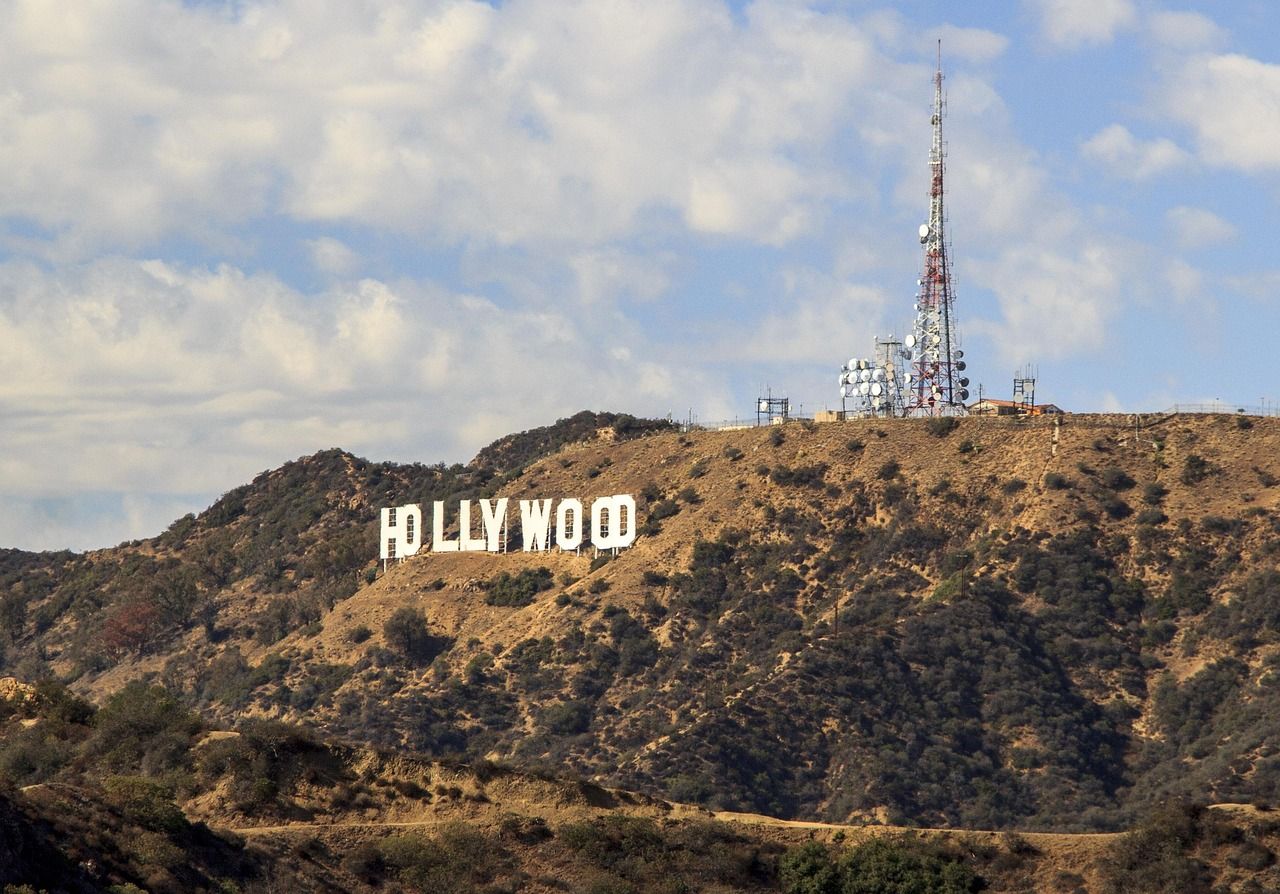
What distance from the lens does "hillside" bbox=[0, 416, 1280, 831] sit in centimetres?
10356

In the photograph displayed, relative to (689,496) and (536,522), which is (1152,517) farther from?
(536,522)

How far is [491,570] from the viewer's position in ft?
437

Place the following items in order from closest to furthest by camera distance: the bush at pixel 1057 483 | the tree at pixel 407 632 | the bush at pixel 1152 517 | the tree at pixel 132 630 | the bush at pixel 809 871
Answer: the bush at pixel 809 871 < the bush at pixel 1152 517 < the bush at pixel 1057 483 < the tree at pixel 407 632 < the tree at pixel 132 630

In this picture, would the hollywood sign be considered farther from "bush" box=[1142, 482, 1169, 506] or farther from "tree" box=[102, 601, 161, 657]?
"bush" box=[1142, 482, 1169, 506]

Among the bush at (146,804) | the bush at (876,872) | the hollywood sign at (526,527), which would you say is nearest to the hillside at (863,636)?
the hollywood sign at (526,527)

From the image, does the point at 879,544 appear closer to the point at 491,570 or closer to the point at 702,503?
the point at 702,503

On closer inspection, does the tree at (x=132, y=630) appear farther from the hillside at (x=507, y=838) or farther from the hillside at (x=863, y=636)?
the hillside at (x=507, y=838)

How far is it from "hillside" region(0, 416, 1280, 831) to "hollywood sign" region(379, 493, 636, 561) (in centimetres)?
122

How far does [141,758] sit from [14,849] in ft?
69.3

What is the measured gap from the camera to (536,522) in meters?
131

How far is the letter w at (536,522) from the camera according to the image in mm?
130875

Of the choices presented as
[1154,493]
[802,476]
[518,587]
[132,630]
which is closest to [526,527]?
[518,587]

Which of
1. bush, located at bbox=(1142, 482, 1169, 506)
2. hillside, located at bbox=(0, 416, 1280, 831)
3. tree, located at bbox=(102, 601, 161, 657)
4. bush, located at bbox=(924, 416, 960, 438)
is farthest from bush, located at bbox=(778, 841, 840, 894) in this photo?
tree, located at bbox=(102, 601, 161, 657)

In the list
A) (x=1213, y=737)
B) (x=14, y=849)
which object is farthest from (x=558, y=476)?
(x=14, y=849)
